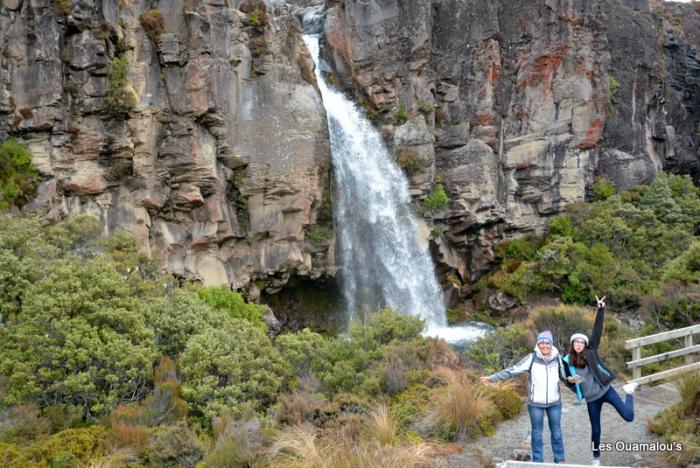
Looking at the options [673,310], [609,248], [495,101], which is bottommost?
[673,310]

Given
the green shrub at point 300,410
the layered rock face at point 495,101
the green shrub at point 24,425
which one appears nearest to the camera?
the green shrub at point 300,410

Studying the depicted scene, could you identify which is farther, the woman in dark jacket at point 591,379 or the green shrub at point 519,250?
the green shrub at point 519,250

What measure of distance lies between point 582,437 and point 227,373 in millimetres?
7106

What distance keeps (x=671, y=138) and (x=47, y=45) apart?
1553 inches

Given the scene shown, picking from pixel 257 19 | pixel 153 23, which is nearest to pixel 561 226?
pixel 257 19

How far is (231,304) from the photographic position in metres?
21.0

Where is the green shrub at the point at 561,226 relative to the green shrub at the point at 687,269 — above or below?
above

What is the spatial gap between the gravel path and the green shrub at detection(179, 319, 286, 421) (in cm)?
483

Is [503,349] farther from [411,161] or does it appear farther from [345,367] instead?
[411,161]

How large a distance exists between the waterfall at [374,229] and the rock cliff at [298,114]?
102 centimetres

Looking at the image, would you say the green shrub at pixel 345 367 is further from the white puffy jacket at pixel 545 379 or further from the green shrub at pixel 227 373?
the white puffy jacket at pixel 545 379

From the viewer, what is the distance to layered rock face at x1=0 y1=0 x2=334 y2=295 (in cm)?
1958

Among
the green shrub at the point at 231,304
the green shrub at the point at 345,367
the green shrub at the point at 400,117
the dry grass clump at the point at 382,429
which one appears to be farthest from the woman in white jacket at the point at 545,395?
the green shrub at the point at 400,117

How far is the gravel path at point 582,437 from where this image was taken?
25.0ft
